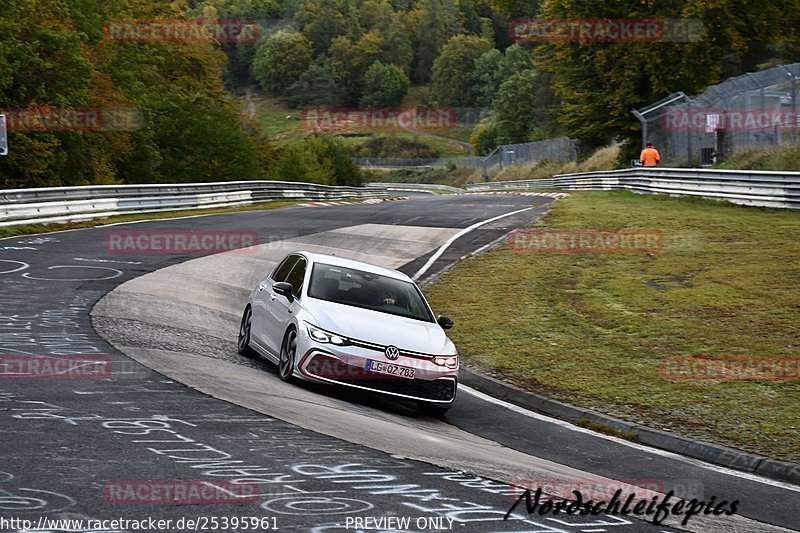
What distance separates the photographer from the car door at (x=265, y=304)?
12117mm

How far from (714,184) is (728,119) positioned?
17.4ft

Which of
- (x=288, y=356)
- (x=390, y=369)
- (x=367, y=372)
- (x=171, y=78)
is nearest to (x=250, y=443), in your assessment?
(x=367, y=372)

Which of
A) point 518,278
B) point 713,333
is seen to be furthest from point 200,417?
point 518,278

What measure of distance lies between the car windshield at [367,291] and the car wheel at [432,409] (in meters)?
1.27

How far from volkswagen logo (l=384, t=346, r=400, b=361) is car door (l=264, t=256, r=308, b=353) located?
1388 millimetres

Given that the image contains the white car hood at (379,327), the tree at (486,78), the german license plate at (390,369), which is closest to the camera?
the german license plate at (390,369)

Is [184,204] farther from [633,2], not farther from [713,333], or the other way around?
[633,2]

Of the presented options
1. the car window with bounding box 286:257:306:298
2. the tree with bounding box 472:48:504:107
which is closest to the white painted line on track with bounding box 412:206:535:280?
the car window with bounding box 286:257:306:298

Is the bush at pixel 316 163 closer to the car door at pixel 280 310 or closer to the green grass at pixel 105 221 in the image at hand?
the green grass at pixel 105 221

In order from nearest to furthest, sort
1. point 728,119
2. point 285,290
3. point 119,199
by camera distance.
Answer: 1. point 285,290
2. point 119,199
3. point 728,119

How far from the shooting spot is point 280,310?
11.8 metres

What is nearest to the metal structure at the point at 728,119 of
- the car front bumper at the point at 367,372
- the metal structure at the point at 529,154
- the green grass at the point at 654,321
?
the green grass at the point at 654,321

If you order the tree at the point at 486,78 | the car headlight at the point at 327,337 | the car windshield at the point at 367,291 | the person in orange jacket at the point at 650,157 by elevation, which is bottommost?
the car headlight at the point at 327,337

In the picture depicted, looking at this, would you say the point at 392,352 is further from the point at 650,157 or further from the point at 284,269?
the point at 650,157
